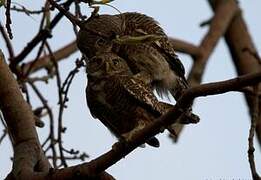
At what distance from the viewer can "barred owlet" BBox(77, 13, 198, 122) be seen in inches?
124

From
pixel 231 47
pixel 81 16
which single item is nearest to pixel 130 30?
pixel 81 16

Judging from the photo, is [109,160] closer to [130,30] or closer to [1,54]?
[1,54]

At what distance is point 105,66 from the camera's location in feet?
10.1

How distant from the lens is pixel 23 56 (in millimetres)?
3760

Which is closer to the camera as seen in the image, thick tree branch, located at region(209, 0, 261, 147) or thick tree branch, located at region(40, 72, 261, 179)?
thick tree branch, located at region(40, 72, 261, 179)

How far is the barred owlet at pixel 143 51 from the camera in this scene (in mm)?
3145

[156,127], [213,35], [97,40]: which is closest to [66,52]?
[213,35]

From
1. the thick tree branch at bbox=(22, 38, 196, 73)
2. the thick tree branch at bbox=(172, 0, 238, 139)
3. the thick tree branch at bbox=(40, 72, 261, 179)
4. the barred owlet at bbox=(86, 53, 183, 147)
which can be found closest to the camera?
the thick tree branch at bbox=(40, 72, 261, 179)

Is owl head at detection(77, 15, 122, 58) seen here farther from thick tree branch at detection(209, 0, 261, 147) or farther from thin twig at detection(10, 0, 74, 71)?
thick tree branch at detection(209, 0, 261, 147)

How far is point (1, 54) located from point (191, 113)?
2.50ft

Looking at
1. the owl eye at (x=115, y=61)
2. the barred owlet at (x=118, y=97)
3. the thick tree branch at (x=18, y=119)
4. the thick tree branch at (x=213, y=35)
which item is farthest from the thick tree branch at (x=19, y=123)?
the thick tree branch at (x=213, y=35)

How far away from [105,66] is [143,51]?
43 centimetres

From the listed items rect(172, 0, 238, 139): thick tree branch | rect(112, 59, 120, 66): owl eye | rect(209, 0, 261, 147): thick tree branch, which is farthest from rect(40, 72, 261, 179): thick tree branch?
rect(209, 0, 261, 147): thick tree branch

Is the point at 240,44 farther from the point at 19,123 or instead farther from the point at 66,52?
the point at 19,123
